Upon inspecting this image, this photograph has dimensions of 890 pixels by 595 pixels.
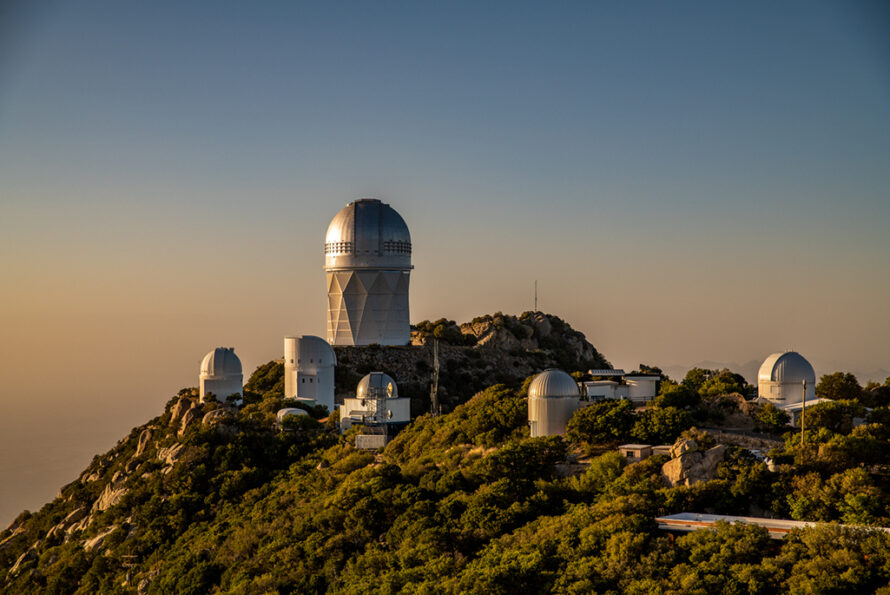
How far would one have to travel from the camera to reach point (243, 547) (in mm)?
47375

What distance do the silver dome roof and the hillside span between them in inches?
778

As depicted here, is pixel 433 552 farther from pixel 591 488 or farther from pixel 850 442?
pixel 850 442

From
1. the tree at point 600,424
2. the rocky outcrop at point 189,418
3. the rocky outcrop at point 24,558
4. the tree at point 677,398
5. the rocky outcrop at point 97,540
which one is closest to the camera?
the tree at point 600,424

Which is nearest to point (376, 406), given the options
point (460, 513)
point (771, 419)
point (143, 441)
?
point (143, 441)

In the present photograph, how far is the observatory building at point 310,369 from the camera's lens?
232 ft

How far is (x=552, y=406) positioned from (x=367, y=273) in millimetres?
34083

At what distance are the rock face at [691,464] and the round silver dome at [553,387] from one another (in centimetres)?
832

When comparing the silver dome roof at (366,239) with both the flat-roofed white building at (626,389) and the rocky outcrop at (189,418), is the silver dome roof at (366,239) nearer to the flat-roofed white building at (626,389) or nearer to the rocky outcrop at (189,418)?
the rocky outcrop at (189,418)

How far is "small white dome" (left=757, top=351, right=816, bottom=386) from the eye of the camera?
53156mm

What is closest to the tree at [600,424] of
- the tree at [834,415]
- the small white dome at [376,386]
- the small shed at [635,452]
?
the small shed at [635,452]

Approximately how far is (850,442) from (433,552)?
58.2 ft

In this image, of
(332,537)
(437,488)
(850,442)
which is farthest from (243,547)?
(850,442)

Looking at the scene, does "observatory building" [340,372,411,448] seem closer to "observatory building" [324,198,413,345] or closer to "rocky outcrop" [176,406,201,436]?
"rocky outcrop" [176,406,201,436]

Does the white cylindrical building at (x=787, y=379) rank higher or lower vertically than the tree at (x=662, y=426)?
higher
